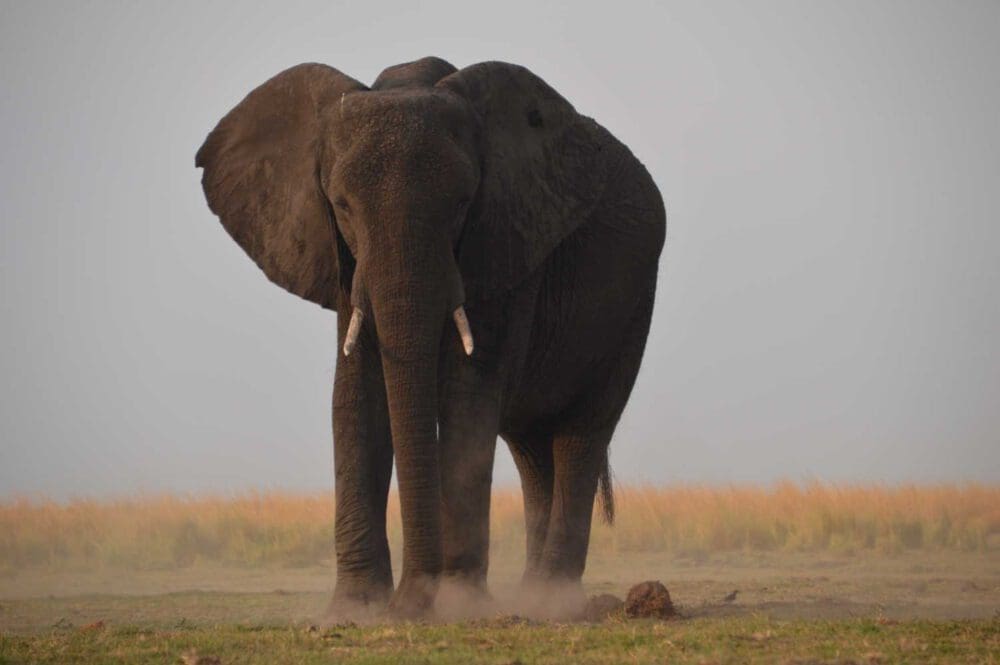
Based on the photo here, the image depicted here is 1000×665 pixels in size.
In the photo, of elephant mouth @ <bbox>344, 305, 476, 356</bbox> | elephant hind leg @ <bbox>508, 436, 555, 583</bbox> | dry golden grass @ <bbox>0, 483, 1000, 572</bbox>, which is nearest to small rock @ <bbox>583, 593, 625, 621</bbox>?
elephant mouth @ <bbox>344, 305, 476, 356</bbox>

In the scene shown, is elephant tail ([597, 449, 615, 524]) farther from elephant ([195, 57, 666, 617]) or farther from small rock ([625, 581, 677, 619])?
small rock ([625, 581, 677, 619])

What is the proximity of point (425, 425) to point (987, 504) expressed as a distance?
15910 millimetres

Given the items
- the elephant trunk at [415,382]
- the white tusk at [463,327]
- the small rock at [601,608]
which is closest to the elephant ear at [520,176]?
the white tusk at [463,327]

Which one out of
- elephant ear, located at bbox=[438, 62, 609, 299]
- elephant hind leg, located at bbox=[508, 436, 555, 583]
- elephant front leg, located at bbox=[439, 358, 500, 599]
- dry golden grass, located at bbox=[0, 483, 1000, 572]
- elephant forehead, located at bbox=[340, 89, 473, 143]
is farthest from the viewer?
dry golden grass, located at bbox=[0, 483, 1000, 572]

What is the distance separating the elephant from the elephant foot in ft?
0.04

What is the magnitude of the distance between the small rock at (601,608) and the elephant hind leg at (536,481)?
2.43 meters

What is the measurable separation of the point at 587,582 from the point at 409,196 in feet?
29.2

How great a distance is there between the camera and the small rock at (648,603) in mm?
12883

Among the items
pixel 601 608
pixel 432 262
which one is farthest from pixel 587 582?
pixel 432 262

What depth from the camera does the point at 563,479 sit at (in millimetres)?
15711

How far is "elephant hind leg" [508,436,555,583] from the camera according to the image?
1620 cm

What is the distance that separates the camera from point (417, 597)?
12.0 m

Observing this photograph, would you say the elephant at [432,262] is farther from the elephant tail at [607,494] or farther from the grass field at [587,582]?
the elephant tail at [607,494]

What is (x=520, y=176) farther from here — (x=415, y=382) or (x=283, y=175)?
(x=415, y=382)
